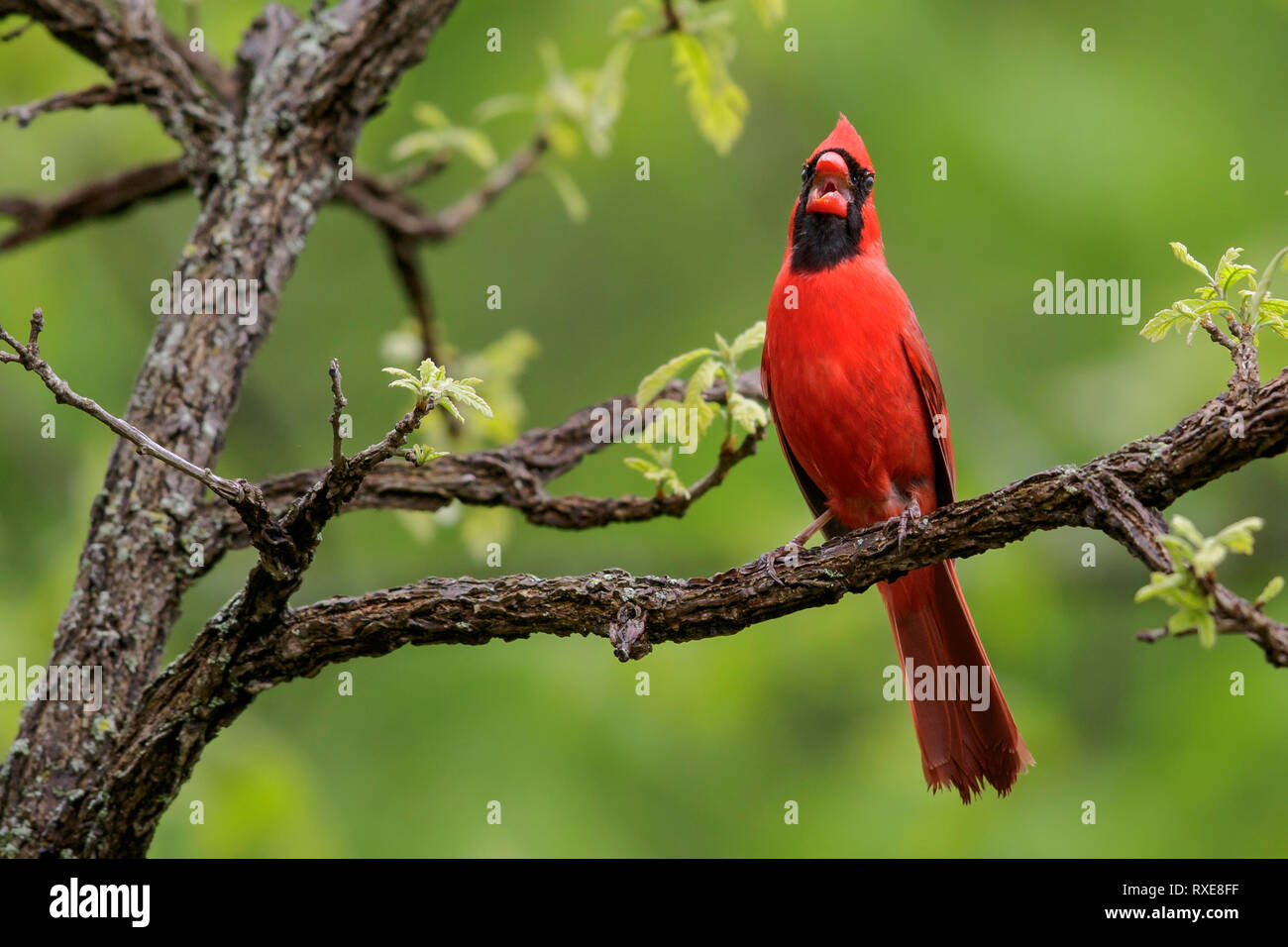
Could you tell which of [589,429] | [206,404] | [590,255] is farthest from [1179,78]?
[206,404]

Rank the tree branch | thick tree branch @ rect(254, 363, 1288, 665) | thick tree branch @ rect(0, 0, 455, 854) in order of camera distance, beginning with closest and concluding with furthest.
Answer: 1. thick tree branch @ rect(254, 363, 1288, 665)
2. thick tree branch @ rect(0, 0, 455, 854)
3. the tree branch

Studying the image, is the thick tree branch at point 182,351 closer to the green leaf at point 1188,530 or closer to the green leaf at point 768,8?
the green leaf at point 768,8

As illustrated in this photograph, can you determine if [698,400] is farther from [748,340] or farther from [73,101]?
[73,101]

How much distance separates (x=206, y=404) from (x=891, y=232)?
4.49m

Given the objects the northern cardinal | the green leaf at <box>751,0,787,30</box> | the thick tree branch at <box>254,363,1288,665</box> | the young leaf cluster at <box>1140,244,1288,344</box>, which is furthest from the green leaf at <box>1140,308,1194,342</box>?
the green leaf at <box>751,0,787,30</box>

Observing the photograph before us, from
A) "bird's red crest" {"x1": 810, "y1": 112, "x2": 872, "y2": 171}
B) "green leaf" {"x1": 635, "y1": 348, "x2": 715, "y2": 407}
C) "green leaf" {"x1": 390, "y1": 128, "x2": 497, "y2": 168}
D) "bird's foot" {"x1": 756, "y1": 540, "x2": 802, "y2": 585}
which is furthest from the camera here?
"green leaf" {"x1": 390, "y1": 128, "x2": 497, "y2": 168}

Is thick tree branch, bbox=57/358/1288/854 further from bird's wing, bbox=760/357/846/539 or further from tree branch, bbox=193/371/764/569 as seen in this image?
bird's wing, bbox=760/357/846/539

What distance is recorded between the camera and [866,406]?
3533mm

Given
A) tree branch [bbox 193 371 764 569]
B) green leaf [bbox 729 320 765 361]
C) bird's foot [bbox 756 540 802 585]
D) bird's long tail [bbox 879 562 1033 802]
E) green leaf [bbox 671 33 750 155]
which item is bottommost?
bird's long tail [bbox 879 562 1033 802]

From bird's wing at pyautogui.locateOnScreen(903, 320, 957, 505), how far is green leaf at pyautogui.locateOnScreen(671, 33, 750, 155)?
929mm

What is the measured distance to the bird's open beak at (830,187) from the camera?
3.69 m

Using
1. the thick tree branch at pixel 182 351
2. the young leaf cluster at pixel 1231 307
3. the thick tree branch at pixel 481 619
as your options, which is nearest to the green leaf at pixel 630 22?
the thick tree branch at pixel 182 351

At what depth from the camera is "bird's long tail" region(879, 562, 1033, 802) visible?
3.34 metres
